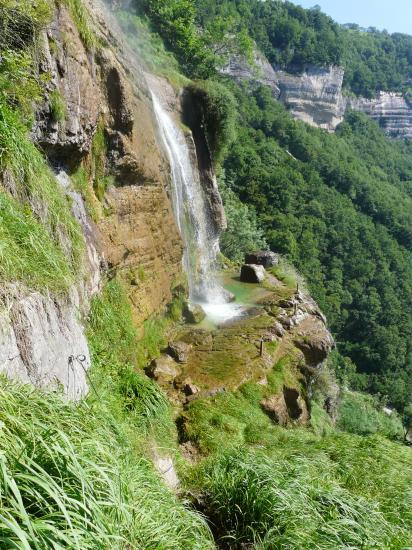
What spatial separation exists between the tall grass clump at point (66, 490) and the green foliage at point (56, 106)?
13.4 feet

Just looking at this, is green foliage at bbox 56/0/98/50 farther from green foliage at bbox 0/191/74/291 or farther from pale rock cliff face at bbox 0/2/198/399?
green foliage at bbox 0/191/74/291

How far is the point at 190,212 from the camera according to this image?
1344 centimetres

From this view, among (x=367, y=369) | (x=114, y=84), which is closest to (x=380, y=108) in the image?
(x=367, y=369)

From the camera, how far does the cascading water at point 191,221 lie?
40.7ft

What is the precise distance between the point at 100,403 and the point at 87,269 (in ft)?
7.88

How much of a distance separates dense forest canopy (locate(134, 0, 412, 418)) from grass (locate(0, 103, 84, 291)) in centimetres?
1680

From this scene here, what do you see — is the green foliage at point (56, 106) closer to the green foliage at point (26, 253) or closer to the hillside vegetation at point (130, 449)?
the hillside vegetation at point (130, 449)

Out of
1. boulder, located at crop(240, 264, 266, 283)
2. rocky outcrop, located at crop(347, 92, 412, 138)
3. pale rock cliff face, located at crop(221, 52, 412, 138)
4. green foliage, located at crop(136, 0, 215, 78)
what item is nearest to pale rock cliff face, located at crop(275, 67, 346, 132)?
pale rock cliff face, located at crop(221, 52, 412, 138)

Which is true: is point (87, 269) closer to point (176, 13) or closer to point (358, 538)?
point (358, 538)

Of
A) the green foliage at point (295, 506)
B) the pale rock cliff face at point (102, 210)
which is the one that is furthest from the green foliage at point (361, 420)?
the green foliage at point (295, 506)

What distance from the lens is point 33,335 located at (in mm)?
3391

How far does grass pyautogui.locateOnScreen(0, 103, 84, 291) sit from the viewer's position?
3.73 m

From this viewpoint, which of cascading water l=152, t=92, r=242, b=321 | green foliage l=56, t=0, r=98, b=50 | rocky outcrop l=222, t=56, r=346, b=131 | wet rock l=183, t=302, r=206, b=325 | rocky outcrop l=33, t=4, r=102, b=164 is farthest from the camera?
rocky outcrop l=222, t=56, r=346, b=131

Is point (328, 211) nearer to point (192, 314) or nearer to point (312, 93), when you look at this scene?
point (192, 314)
